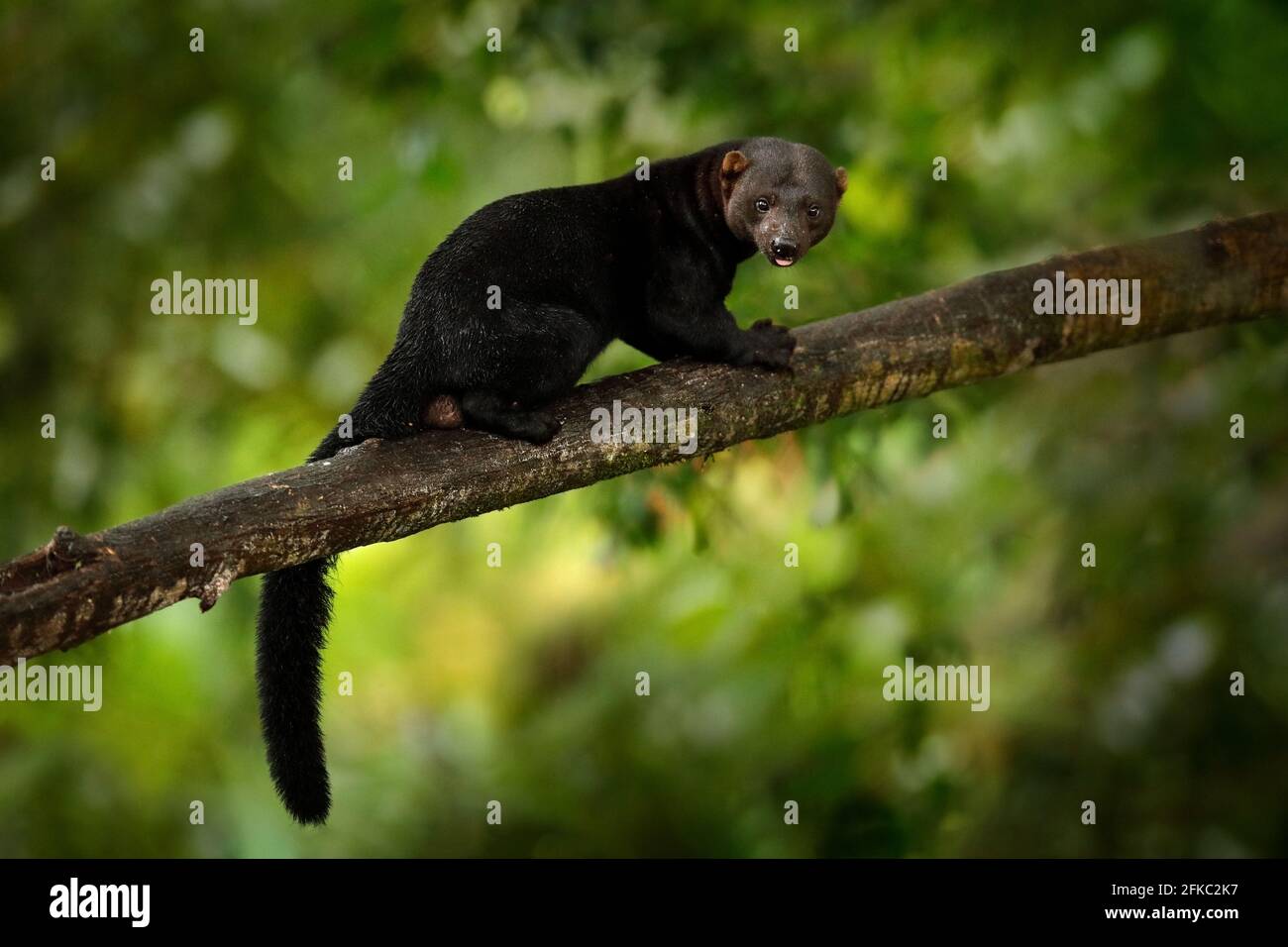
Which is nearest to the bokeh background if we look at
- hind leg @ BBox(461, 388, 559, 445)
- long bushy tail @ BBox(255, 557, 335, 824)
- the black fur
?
the black fur

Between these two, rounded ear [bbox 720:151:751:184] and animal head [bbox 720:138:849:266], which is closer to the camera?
animal head [bbox 720:138:849:266]

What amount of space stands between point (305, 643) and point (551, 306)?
3.56ft

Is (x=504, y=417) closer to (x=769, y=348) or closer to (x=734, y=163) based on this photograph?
(x=769, y=348)

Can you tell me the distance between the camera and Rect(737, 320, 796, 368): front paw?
371 cm

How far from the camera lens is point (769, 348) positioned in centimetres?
371

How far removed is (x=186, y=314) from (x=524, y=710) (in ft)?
9.78

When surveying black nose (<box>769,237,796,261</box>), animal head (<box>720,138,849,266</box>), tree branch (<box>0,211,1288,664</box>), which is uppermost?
animal head (<box>720,138,849,266</box>)

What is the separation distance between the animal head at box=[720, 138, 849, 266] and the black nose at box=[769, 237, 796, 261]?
0.01 metres

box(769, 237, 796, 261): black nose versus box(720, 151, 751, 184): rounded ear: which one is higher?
box(720, 151, 751, 184): rounded ear

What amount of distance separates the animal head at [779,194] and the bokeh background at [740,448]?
0.61 m

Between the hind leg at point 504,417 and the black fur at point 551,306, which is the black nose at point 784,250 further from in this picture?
the hind leg at point 504,417

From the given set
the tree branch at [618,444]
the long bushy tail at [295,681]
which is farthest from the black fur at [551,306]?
the tree branch at [618,444]

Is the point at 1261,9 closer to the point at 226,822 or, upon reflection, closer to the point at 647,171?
the point at 647,171

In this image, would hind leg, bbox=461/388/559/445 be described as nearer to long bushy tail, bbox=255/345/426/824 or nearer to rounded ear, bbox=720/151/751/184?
long bushy tail, bbox=255/345/426/824
